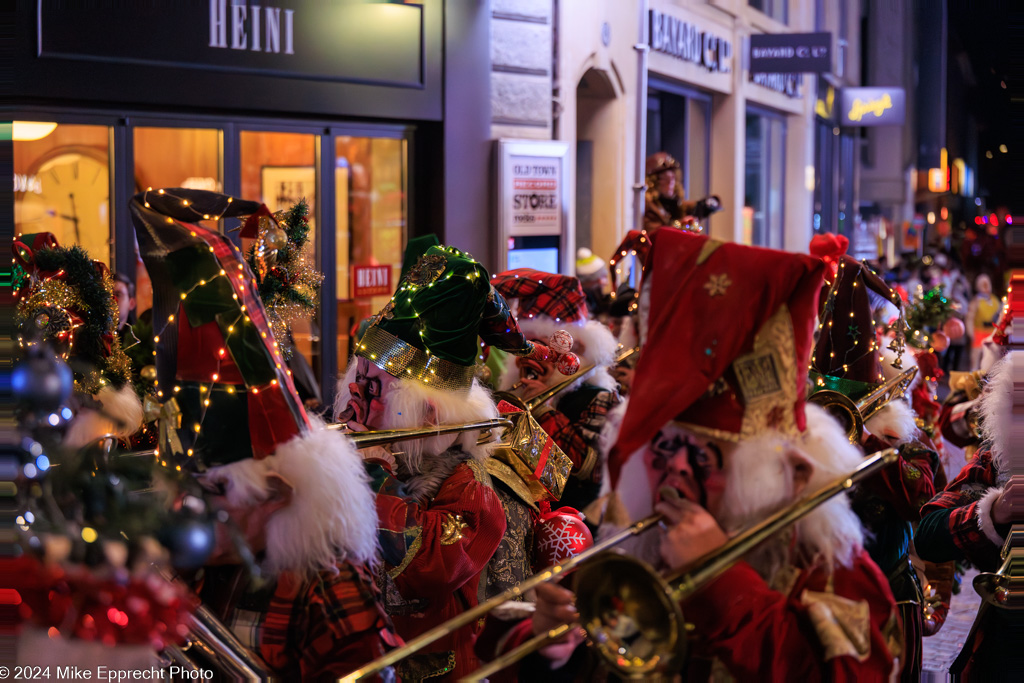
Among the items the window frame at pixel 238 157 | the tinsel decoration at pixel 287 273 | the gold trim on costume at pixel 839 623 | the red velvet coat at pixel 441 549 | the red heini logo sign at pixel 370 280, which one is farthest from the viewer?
the red heini logo sign at pixel 370 280

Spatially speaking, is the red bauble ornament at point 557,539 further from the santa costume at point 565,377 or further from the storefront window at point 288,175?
the storefront window at point 288,175

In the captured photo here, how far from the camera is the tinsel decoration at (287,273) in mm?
Answer: 3928

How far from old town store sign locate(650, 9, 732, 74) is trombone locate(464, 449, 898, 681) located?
11086mm

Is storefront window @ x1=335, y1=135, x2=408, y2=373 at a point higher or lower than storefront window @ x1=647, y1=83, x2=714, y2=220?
lower

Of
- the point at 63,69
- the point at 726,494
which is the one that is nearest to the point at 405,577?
the point at 726,494

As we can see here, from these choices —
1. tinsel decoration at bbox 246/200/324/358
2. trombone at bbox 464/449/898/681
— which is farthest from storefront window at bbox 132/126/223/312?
trombone at bbox 464/449/898/681

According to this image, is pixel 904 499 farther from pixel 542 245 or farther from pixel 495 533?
pixel 542 245

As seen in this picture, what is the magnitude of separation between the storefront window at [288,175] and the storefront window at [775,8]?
455 inches

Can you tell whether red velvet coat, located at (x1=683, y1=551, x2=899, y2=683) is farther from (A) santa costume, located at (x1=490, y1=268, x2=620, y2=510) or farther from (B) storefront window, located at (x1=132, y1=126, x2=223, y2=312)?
(B) storefront window, located at (x1=132, y1=126, x2=223, y2=312)

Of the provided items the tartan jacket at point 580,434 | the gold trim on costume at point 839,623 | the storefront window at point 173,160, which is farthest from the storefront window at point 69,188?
the gold trim on costume at point 839,623

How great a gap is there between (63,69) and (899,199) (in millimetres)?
33041

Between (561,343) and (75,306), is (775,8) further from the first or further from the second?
(75,306)

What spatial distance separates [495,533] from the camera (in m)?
2.89

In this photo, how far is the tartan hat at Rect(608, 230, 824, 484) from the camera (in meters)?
1.98
